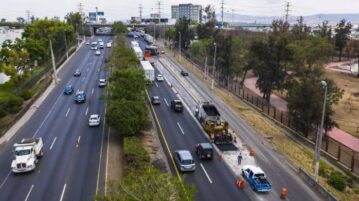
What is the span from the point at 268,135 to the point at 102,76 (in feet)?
166

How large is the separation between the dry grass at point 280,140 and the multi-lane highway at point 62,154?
23.2 metres

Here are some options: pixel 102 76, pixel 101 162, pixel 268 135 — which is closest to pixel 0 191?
pixel 101 162

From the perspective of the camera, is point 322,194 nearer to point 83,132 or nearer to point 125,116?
point 125,116

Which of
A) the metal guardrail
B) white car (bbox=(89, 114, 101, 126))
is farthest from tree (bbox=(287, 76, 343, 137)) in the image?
white car (bbox=(89, 114, 101, 126))

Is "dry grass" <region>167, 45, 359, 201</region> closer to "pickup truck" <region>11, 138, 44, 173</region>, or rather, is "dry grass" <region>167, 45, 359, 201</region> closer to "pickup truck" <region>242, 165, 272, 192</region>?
"pickup truck" <region>242, 165, 272, 192</region>

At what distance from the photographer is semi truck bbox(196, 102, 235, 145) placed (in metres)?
49.6

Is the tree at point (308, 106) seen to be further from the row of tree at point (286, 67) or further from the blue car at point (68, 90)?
the blue car at point (68, 90)

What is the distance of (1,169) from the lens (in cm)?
4094

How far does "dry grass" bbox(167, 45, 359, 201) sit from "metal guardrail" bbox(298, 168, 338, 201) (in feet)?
6.28

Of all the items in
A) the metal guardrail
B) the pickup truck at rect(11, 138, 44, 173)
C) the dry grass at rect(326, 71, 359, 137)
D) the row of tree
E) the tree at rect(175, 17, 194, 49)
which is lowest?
the dry grass at rect(326, 71, 359, 137)

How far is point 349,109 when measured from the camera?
82688 mm

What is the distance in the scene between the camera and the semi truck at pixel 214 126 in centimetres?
4960

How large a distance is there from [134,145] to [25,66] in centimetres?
5998

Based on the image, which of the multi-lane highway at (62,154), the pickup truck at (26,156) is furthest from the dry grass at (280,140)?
the pickup truck at (26,156)
